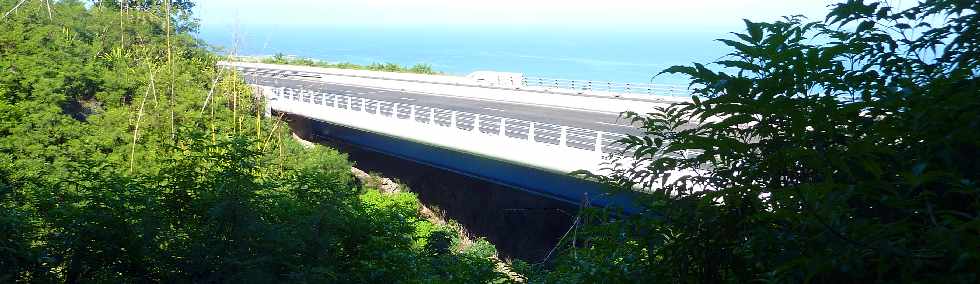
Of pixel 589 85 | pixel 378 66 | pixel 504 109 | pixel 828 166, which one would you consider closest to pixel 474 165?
pixel 504 109

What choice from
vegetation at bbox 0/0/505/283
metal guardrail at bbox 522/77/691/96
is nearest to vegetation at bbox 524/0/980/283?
vegetation at bbox 0/0/505/283

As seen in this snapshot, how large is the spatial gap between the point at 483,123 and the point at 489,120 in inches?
39.8

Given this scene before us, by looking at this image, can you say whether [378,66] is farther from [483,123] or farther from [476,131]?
[476,131]

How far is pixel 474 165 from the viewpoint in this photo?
22328mm

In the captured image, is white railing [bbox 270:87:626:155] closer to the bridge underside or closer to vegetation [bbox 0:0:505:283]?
the bridge underside

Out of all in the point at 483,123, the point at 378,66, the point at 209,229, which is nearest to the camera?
the point at 209,229

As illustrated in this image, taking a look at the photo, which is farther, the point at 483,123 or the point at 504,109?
the point at 504,109

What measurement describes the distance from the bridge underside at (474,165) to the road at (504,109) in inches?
99.2

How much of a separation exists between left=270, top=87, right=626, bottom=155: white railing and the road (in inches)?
67.6

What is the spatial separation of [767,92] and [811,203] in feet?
2.70

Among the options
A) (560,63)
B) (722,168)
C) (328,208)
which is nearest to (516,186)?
(328,208)

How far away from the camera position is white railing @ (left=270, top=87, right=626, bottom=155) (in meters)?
17.0

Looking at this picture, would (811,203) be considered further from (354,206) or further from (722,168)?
(354,206)

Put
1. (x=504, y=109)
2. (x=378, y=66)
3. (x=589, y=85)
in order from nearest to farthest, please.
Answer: (x=504, y=109), (x=589, y=85), (x=378, y=66)
